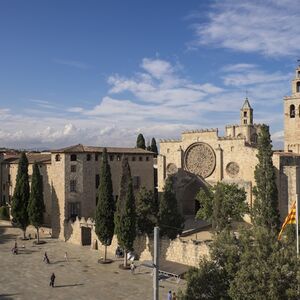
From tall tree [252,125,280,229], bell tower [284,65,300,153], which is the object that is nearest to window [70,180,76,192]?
tall tree [252,125,280,229]

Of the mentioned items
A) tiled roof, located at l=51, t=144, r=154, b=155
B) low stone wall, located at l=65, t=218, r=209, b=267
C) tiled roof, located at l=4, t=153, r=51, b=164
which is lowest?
low stone wall, located at l=65, t=218, r=209, b=267

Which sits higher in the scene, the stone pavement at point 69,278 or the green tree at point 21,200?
the green tree at point 21,200

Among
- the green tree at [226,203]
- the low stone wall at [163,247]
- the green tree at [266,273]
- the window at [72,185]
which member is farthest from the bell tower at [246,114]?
the green tree at [266,273]

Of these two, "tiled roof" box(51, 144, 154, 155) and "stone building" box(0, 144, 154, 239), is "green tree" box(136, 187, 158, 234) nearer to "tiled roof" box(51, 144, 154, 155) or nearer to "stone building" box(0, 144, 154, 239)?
"stone building" box(0, 144, 154, 239)

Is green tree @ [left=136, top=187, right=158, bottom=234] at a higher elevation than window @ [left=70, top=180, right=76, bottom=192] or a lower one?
Result: lower

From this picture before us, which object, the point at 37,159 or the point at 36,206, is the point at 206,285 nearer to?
the point at 36,206

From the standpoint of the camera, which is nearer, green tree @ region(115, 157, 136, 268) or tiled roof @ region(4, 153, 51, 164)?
green tree @ region(115, 157, 136, 268)

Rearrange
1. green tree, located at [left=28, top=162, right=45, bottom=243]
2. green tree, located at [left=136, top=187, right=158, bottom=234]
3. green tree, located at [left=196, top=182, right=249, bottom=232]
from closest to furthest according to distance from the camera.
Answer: green tree, located at [left=136, top=187, right=158, bottom=234] → green tree, located at [left=196, top=182, right=249, bottom=232] → green tree, located at [left=28, top=162, right=45, bottom=243]

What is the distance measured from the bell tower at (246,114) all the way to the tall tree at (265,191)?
3436 centimetres

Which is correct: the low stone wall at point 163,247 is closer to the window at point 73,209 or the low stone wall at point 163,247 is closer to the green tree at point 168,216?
the green tree at point 168,216

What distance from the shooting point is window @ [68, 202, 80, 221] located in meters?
43.2

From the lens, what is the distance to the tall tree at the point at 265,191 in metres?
34.7

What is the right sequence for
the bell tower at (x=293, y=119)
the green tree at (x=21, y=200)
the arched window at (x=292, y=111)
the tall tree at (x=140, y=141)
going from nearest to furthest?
1. the green tree at (x=21, y=200)
2. the bell tower at (x=293, y=119)
3. the arched window at (x=292, y=111)
4. the tall tree at (x=140, y=141)

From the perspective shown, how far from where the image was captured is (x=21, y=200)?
42.9 m
